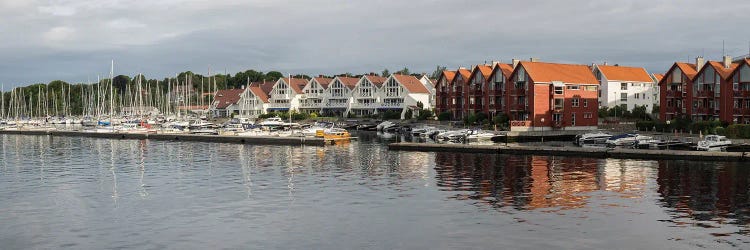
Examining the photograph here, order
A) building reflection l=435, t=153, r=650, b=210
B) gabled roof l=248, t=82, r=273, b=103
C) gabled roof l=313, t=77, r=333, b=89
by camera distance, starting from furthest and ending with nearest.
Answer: gabled roof l=248, t=82, r=273, b=103, gabled roof l=313, t=77, r=333, b=89, building reflection l=435, t=153, r=650, b=210

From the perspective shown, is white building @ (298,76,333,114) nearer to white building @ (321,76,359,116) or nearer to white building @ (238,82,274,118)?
white building @ (321,76,359,116)

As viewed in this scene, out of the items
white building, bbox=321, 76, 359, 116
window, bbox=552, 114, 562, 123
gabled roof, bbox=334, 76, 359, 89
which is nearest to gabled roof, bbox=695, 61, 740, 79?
window, bbox=552, 114, 562, 123

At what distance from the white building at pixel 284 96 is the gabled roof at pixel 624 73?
219 feet

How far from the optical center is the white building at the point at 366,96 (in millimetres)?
148250

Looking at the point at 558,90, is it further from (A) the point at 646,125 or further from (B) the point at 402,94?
(B) the point at 402,94

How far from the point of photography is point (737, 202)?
39.3 m

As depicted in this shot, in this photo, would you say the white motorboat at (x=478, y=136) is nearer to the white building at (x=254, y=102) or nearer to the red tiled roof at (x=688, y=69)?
the red tiled roof at (x=688, y=69)

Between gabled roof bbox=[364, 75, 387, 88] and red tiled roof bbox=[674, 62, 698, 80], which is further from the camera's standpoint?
gabled roof bbox=[364, 75, 387, 88]

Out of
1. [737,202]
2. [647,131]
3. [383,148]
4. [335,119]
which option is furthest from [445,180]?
[335,119]

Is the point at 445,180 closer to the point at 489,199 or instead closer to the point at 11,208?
the point at 489,199

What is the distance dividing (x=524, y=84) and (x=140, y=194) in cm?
7238

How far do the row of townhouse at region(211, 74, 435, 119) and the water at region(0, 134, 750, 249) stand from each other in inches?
3018

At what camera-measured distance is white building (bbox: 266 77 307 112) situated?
162375mm

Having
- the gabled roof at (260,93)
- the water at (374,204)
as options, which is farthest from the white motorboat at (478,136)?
the gabled roof at (260,93)
